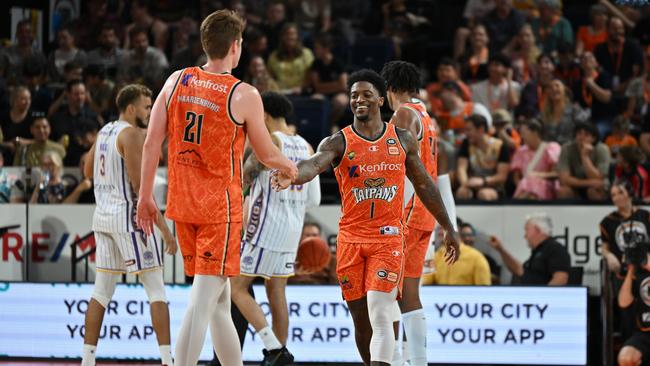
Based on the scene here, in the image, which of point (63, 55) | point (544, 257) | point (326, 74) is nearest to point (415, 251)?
point (544, 257)

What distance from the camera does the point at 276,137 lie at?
8.58 m

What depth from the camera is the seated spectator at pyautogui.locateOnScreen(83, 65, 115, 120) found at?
13398 mm

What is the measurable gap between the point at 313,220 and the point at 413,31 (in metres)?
5.39

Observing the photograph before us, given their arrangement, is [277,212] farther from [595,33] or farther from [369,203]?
[595,33]

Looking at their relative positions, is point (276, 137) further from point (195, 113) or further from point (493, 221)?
point (493, 221)

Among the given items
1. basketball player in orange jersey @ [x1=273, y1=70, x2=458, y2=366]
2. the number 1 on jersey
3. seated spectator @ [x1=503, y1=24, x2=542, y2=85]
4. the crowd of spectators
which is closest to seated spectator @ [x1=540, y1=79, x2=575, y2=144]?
the crowd of spectators

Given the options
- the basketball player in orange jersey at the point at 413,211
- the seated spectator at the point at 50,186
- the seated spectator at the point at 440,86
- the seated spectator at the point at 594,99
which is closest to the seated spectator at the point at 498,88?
the seated spectator at the point at 440,86

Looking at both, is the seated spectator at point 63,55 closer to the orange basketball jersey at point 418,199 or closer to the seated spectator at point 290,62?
the seated spectator at point 290,62

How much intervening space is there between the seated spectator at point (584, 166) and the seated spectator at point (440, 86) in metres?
1.91

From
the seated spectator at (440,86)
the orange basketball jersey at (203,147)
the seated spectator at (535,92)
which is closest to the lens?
the orange basketball jersey at (203,147)

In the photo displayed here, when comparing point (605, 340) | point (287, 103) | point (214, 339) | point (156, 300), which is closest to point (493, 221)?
point (605, 340)

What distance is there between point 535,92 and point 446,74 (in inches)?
43.1

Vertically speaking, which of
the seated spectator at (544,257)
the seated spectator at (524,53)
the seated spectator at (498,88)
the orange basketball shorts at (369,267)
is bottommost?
the seated spectator at (544,257)

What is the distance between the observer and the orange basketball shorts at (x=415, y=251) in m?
7.59
